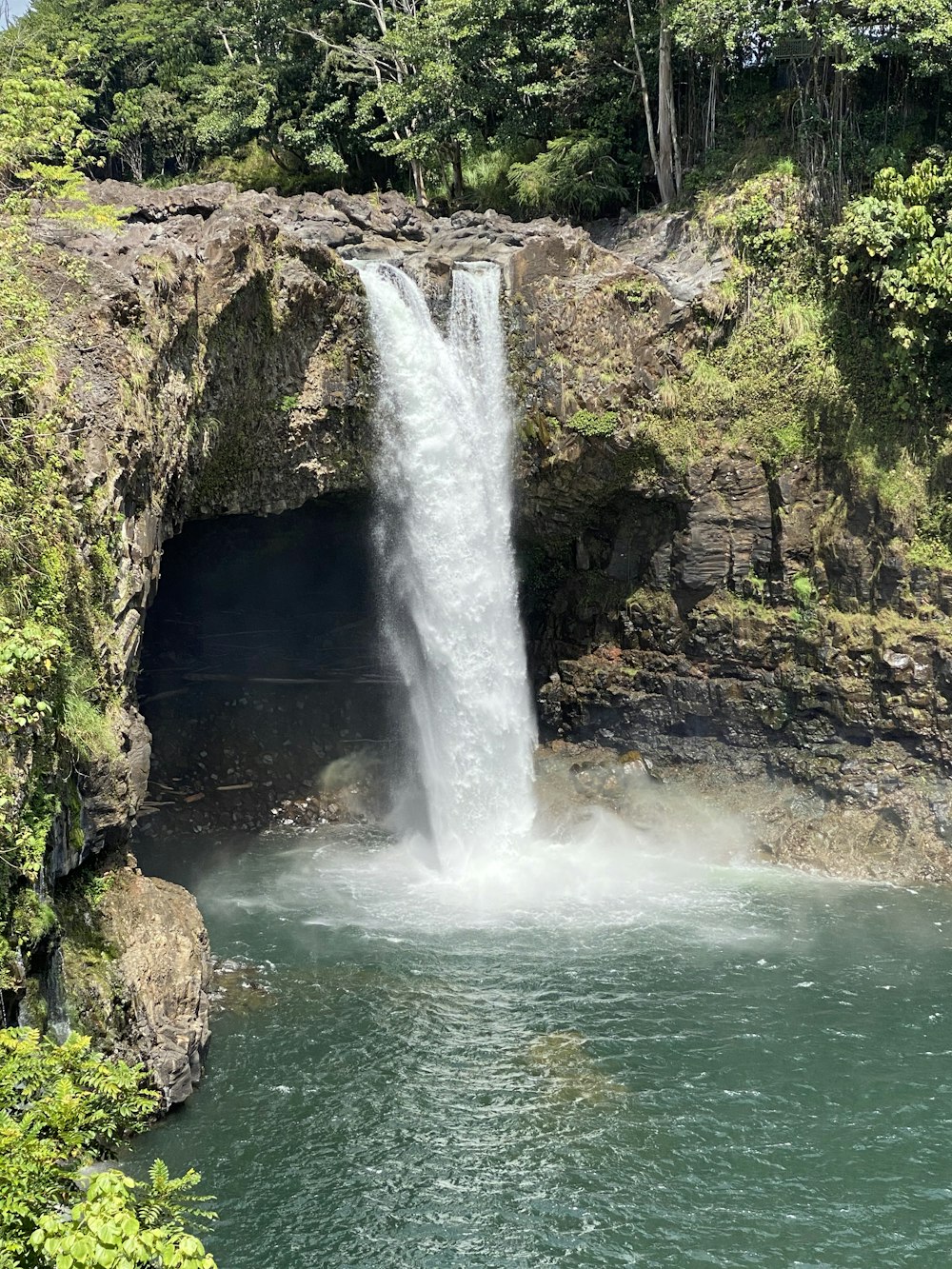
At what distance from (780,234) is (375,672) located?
11344 mm

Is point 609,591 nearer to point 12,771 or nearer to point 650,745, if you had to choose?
point 650,745

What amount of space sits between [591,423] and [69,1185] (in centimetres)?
1616

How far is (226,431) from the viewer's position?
1972 cm

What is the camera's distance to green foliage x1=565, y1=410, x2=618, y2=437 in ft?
71.1

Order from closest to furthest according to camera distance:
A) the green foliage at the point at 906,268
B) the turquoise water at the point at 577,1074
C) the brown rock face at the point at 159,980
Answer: the turquoise water at the point at 577,1074 → the brown rock face at the point at 159,980 → the green foliage at the point at 906,268

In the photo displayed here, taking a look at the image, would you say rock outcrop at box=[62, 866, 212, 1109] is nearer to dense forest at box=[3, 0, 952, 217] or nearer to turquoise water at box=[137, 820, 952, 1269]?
turquoise water at box=[137, 820, 952, 1269]

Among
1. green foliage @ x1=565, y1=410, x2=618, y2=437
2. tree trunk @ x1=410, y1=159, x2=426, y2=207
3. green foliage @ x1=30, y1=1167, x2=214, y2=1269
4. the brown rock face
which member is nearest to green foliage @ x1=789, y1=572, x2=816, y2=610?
green foliage @ x1=565, y1=410, x2=618, y2=437

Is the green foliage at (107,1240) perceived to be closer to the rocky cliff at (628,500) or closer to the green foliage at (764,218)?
the rocky cliff at (628,500)

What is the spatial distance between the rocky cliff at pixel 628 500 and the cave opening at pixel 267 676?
297cm

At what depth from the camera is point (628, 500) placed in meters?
22.9

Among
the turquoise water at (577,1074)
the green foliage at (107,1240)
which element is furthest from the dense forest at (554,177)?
the turquoise water at (577,1074)

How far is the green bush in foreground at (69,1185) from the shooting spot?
639cm

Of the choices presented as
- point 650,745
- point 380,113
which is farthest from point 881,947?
point 380,113

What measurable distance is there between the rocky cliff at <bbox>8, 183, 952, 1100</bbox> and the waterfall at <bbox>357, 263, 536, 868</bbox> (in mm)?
500
